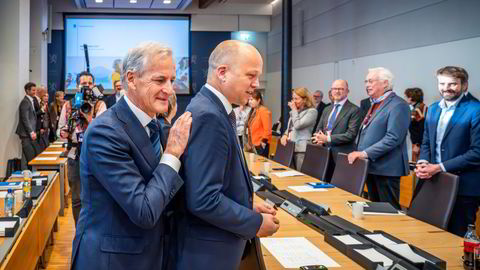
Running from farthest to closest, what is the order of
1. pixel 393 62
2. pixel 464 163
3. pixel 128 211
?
pixel 393 62 < pixel 464 163 < pixel 128 211

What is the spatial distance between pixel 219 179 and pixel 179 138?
181mm

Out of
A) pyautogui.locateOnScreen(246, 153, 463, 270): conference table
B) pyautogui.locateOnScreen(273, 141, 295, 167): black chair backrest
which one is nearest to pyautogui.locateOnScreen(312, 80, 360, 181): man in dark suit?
pyautogui.locateOnScreen(273, 141, 295, 167): black chair backrest

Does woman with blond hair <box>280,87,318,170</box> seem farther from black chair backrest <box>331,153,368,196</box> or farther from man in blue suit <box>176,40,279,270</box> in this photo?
man in blue suit <box>176,40,279,270</box>

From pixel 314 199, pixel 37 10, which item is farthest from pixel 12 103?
pixel 314 199

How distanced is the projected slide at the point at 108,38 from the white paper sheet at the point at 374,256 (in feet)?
39.2

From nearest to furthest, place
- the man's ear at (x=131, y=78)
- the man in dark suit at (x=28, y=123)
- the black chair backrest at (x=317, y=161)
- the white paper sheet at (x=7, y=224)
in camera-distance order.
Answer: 1. the man's ear at (x=131, y=78)
2. the white paper sheet at (x=7, y=224)
3. the black chair backrest at (x=317, y=161)
4. the man in dark suit at (x=28, y=123)

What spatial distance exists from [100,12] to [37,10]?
227 centimetres

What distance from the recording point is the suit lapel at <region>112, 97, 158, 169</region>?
5.22ft

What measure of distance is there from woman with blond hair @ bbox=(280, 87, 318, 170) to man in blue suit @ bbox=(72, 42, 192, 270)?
15.1 ft

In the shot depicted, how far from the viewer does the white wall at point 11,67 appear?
771 cm

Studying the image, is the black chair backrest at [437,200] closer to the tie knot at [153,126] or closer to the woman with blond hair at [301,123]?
the tie knot at [153,126]

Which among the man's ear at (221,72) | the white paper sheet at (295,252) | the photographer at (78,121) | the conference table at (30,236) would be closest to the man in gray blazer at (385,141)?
the white paper sheet at (295,252)

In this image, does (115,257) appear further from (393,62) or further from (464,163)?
(393,62)

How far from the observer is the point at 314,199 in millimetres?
3506
